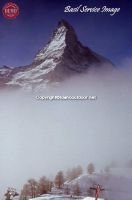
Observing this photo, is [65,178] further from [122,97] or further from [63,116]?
[122,97]

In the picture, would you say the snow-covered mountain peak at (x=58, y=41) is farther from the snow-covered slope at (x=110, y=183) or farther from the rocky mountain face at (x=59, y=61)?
the snow-covered slope at (x=110, y=183)

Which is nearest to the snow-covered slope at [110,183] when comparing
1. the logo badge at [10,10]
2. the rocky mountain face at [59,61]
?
the rocky mountain face at [59,61]

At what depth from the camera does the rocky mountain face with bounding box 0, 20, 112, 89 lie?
13.5 feet

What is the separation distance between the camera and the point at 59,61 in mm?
4148

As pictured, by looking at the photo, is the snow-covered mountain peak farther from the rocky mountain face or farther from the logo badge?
the logo badge

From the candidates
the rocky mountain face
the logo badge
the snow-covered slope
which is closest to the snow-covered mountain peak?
the rocky mountain face

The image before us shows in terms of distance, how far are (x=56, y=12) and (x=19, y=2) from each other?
368 mm

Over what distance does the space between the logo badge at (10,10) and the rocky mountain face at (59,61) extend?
1.36ft

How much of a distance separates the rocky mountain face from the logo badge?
0.42 meters

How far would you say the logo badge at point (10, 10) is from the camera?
4.13m

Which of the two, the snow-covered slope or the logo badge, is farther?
the logo badge

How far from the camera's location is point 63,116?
13.5 ft

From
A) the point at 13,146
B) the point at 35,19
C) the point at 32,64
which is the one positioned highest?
the point at 35,19

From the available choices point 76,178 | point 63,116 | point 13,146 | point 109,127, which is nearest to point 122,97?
point 109,127
